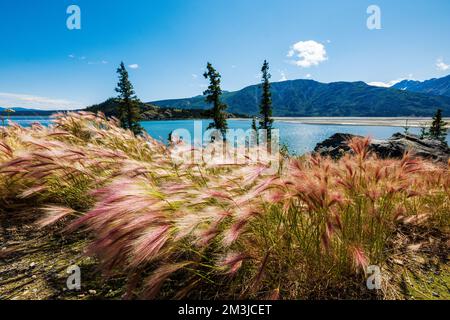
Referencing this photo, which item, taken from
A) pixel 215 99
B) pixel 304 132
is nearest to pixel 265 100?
pixel 215 99

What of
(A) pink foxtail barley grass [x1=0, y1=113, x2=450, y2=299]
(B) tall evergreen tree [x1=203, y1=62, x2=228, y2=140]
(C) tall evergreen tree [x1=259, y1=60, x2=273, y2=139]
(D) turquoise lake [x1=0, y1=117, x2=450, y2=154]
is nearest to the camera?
(A) pink foxtail barley grass [x1=0, y1=113, x2=450, y2=299]

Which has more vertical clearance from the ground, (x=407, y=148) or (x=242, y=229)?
(x=242, y=229)

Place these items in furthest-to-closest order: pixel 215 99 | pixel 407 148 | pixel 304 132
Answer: pixel 304 132, pixel 215 99, pixel 407 148

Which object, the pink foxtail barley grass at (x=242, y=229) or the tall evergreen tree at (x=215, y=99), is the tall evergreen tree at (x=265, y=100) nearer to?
the tall evergreen tree at (x=215, y=99)

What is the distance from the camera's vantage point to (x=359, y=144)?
2467 mm

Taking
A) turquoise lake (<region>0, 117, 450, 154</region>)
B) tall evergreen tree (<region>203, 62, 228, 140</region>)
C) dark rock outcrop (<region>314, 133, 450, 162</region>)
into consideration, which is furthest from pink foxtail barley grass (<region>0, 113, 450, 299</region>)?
tall evergreen tree (<region>203, 62, 228, 140</region>)

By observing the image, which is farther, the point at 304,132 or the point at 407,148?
the point at 304,132

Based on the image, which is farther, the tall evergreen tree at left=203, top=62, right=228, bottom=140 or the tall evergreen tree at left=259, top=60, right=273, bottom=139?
the tall evergreen tree at left=259, top=60, right=273, bottom=139

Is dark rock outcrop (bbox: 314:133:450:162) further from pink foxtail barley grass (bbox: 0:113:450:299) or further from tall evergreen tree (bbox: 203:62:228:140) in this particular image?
tall evergreen tree (bbox: 203:62:228:140)

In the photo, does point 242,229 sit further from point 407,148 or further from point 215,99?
point 215,99

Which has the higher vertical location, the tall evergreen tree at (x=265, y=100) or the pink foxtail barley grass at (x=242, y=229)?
the tall evergreen tree at (x=265, y=100)

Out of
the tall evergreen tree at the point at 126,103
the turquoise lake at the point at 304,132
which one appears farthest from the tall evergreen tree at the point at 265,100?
the tall evergreen tree at the point at 126,103
